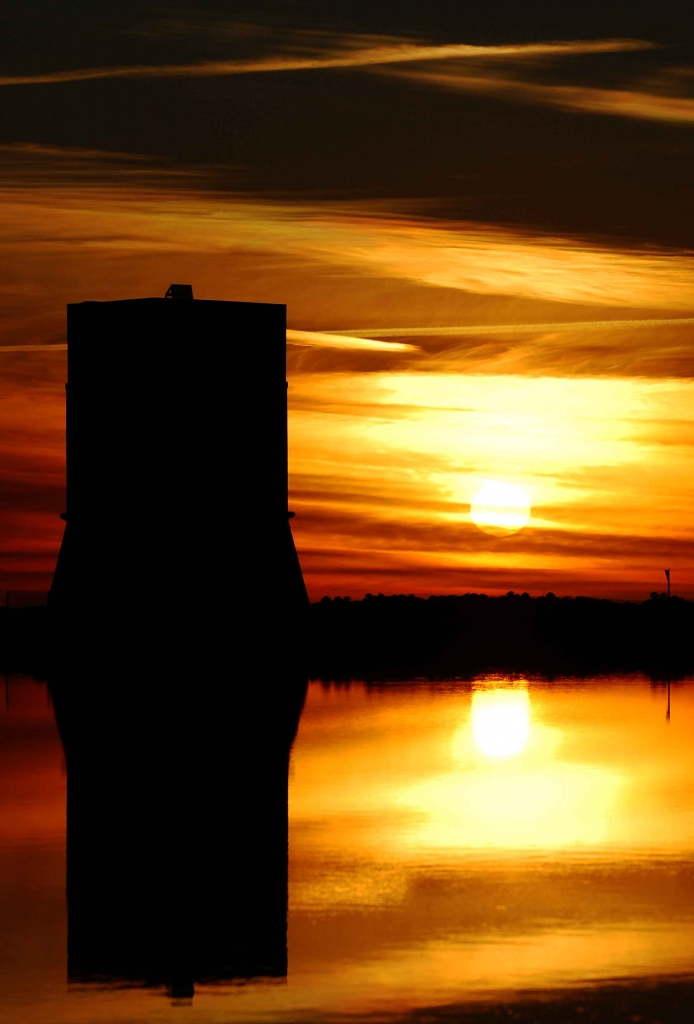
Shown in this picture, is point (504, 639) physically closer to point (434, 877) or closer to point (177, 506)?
point (177, 506)

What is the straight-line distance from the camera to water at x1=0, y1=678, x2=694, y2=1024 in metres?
15.7

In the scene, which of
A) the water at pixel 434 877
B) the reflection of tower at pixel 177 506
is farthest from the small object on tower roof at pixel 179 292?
the water at pixel 434 877

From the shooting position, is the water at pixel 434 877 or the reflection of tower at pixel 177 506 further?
the reflection of tower at pixel 177 506

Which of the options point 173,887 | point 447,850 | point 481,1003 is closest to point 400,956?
point 481,1003

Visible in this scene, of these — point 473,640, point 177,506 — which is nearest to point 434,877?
point 177,506

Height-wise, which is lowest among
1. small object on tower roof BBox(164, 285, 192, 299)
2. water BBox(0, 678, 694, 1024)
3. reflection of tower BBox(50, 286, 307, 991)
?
water BBox(0, 678, 694, 1024)

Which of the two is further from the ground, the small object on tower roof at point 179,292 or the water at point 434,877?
the small object on tower roof at point 179,292

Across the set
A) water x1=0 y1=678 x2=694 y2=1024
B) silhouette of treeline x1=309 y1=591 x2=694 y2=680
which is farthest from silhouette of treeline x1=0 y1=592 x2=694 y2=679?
water x1=0 y1=678 x2=694 y2=1024

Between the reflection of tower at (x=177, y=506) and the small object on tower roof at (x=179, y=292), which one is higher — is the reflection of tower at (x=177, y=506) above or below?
below

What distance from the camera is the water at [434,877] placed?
1566 centimetres

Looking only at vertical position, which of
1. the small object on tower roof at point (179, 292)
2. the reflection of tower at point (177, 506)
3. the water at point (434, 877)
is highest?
the small object on tower roof at point (179, 292)

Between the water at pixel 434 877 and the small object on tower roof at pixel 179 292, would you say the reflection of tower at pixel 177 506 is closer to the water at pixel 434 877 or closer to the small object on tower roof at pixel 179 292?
the small object on tower roof at pixel 179 292

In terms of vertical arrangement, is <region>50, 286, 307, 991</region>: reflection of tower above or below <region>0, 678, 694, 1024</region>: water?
above

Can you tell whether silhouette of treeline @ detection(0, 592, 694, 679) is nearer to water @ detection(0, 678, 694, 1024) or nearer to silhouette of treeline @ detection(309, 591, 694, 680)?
silhouette of treeline @ detection(309, 591, 694, 680)
